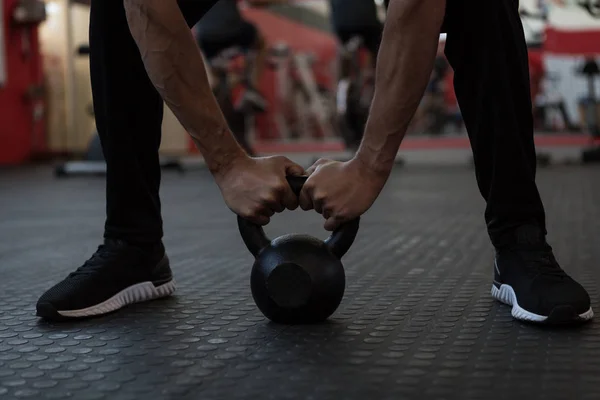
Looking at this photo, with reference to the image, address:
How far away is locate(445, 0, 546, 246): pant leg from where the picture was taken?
1.08m

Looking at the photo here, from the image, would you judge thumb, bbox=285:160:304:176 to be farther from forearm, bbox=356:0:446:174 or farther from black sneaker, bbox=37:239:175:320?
black sneaker, bbox=37:239:175:320

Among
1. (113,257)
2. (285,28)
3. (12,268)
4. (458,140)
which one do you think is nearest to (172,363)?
(113,257)

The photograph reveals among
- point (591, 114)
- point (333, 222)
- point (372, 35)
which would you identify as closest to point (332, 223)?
point (333, 222)

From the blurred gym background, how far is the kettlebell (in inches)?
144

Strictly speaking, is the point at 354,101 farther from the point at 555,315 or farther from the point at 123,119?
the point at 555,315

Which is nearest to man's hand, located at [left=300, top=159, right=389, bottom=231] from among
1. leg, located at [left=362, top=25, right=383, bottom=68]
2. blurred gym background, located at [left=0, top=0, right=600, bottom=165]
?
leg, located at [left=362, top=25, right=383, bottom=68]

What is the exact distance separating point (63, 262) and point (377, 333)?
2.90ft

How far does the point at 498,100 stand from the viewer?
1.09 m

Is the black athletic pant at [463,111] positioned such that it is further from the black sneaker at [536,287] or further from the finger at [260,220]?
the finger at [260,220]

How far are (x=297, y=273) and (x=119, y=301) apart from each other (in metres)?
0.33

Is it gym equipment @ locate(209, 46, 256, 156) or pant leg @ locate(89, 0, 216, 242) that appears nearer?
pant leg @ locate(89, 0, 216, 242)

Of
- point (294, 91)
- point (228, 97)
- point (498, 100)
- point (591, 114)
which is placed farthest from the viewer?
point (294, 91)

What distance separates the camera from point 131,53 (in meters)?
1.19

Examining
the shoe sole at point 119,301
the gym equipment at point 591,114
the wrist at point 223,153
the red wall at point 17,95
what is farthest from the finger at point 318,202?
the red wall at point 17,95
